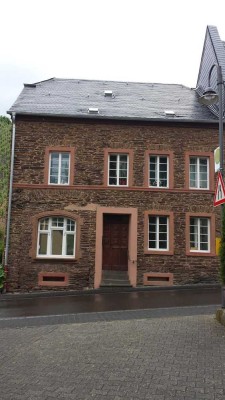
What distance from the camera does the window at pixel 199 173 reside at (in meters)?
17.0

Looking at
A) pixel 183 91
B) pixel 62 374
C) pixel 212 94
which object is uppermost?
pixel 183 91

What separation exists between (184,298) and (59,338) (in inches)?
241

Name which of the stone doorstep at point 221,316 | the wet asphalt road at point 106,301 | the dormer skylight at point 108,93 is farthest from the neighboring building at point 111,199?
the stone doorstep at point 221,316

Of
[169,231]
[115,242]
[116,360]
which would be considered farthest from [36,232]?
[116,360]

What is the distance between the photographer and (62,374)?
5.26m

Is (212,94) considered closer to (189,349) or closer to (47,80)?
(189,349)

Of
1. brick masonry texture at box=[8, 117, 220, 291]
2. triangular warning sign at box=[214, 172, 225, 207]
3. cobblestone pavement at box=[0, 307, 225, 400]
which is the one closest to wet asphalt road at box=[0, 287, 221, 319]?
brick masonry texture at box=[8, 117, 220, 291]

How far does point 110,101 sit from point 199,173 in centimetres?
528

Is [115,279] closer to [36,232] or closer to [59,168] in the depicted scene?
[36,232]

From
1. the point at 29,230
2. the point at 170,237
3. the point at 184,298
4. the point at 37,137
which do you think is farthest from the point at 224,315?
the point at 37,137

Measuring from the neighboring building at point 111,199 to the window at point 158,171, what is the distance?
0.14 ft

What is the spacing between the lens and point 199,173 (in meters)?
17.1

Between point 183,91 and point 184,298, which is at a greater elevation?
point 183,91

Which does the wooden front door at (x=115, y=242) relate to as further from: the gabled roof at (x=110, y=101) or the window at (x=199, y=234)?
the gabled roof at (x=110, y=101)
